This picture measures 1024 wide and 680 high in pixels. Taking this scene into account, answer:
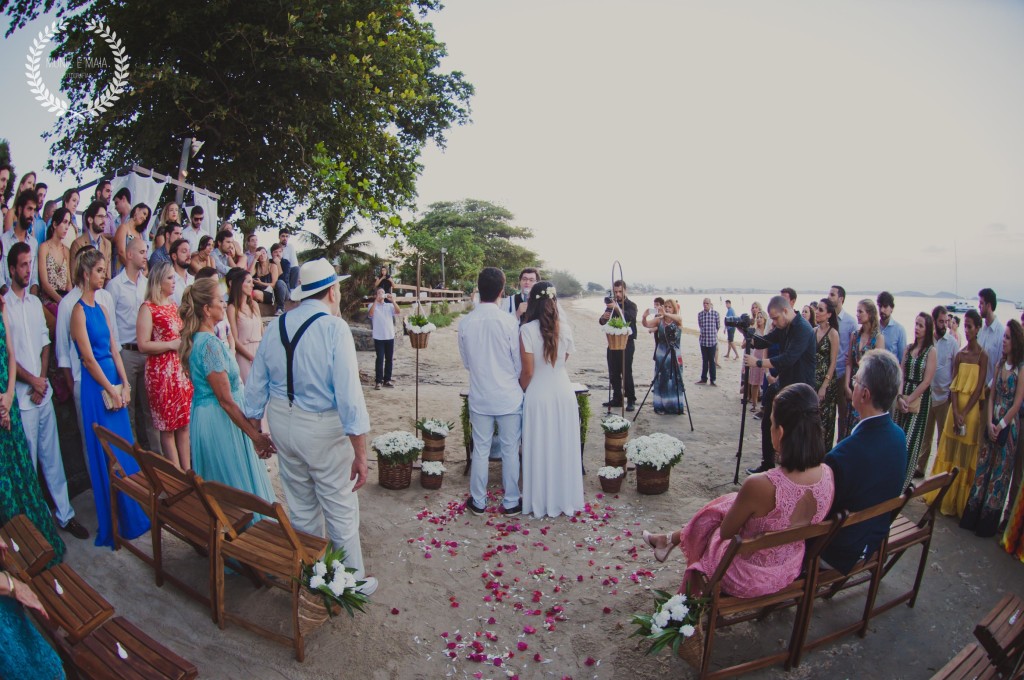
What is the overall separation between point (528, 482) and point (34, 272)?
216 inches

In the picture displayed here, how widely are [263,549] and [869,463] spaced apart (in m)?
3.67

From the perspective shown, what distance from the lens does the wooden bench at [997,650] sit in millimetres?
2434

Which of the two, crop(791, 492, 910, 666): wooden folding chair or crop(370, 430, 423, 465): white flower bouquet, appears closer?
crop(791, 492, 910, 666): wooden folding chair

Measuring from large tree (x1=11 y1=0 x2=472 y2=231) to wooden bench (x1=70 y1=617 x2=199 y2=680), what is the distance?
8974mm

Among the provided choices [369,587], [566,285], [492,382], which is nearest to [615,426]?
[492,382]

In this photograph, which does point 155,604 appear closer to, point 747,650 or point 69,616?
point 69,616

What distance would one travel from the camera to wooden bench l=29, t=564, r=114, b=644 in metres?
2.66

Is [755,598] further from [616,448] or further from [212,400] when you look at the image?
[212,400]

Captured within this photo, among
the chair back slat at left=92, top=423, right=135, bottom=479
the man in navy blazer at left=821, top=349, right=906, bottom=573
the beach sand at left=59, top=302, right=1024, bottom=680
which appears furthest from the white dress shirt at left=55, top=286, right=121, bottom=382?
the man in navy blazer at left=821, top=349, right=906, bottom=573

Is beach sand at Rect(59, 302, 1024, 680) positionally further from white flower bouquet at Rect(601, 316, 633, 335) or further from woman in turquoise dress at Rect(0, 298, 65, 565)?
white flower bouquet at Rect(601, 316, 633, 335)

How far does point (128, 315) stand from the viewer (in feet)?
18.0

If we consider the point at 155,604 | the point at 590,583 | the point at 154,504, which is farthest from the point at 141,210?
the point at 590,583

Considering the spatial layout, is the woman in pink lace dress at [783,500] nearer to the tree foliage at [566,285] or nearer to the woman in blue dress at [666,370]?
the woman in blue dress at [666,370]

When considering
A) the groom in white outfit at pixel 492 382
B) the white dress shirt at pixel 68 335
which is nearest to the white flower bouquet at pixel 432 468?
the groom in white outfit at pixel 492 382
